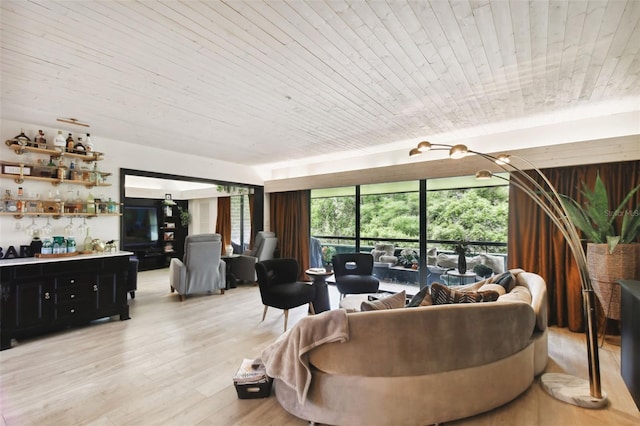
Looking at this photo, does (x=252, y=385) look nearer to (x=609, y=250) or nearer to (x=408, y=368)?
(x=408, y=368)

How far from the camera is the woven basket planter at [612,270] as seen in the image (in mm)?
2975

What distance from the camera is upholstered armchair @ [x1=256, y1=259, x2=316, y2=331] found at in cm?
367

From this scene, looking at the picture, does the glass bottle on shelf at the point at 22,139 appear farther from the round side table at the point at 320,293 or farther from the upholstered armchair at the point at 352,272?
the upholstered armchair at the point at 352,272

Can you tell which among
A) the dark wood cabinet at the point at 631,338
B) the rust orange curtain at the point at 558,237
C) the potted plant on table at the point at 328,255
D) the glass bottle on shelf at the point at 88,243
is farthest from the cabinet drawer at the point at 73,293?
the rust orange curtain at the point at 558,237

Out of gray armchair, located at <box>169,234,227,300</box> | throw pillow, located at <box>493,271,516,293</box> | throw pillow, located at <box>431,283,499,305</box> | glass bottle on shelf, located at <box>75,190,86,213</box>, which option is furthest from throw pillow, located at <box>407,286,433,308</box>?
glass bottle on shelf, located at <box>75,190,86,213</box>

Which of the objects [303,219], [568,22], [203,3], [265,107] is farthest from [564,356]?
[303,219]

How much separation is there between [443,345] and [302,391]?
3.08 ft

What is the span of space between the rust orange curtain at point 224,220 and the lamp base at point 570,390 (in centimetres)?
759

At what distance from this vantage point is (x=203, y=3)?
168 centimetres

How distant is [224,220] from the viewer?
28.5 ft

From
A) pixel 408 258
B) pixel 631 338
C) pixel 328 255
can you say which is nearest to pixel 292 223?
pixel 328 255

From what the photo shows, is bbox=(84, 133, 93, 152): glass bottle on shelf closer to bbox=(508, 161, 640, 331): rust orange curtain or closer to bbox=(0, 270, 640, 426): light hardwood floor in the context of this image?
bbox=(0, 270, 640, 426): light hardwood floor

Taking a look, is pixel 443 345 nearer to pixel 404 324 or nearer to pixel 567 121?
pixel 404 324

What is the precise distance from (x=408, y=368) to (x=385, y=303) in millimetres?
488
